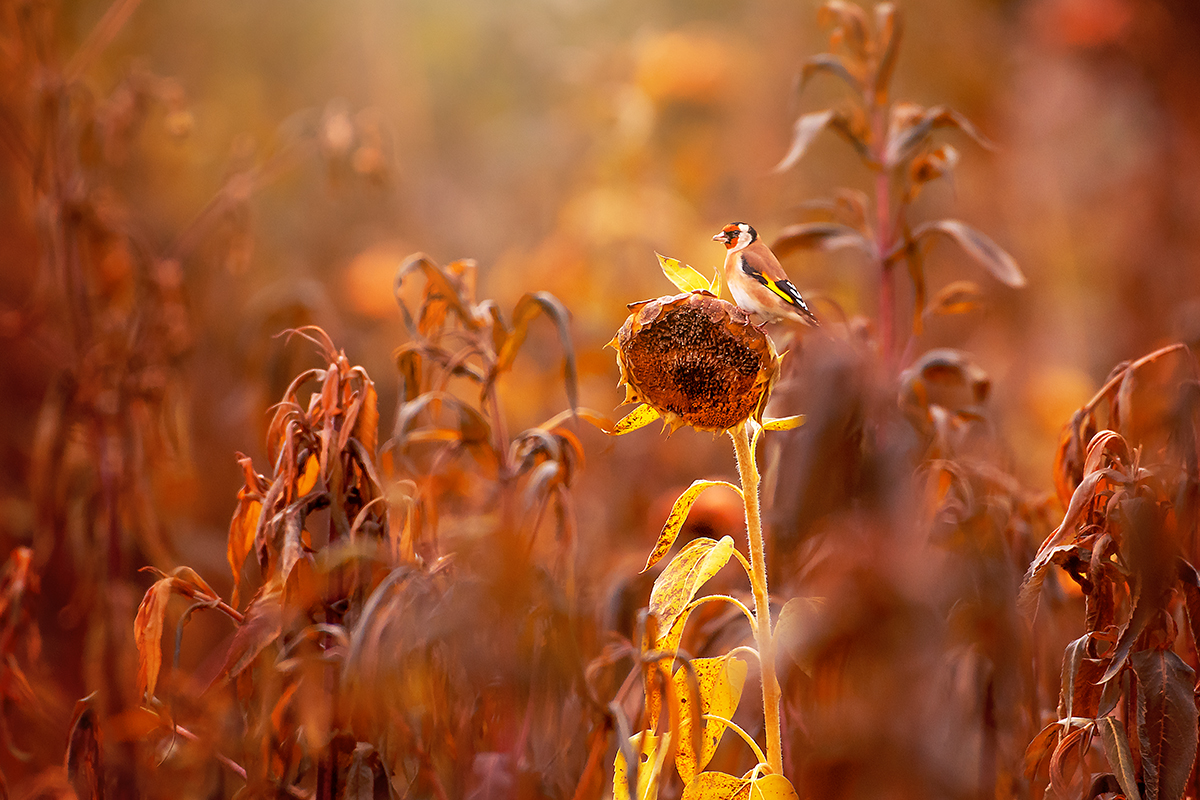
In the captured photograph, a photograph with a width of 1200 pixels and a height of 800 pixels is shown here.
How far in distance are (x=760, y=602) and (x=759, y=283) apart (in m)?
0.14

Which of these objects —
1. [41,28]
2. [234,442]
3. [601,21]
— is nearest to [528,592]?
[41,28]

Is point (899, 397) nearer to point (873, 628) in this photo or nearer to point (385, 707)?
point (873, 628)

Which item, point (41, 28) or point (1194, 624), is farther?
point (41, 28)

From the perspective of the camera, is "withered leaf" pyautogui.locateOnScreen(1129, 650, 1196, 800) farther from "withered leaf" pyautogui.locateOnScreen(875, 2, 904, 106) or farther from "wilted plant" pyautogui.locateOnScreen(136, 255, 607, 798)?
"withered leaf" pyautogui.locateOnScreen(875, 2, 904, 106)

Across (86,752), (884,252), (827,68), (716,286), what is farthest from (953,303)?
(86,752)

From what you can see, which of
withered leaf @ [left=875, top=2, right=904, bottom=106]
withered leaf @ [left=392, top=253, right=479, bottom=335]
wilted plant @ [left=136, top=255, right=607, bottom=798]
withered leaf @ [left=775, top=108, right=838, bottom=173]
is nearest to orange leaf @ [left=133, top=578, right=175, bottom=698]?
wilted plant @ [left=136, top=255, right=607, bottom=798]

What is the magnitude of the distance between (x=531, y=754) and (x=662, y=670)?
0.54 feet

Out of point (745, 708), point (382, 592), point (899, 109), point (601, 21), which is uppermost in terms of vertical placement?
point (601, 21)

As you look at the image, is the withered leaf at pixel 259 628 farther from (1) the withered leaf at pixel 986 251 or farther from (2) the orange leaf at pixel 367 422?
(1) the withered leaf at pixel 986 251

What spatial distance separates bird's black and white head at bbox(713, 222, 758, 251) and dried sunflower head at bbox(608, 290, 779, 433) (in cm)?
10

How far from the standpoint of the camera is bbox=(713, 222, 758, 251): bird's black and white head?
0.42m

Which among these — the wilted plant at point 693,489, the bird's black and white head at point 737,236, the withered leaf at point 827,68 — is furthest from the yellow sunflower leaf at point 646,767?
the withered leaf at point 827,68

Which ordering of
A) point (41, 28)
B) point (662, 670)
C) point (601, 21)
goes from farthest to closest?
1. point (601, 21)
2. point (41, 28)
3. point (662, 670)

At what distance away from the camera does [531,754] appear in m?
0.46
